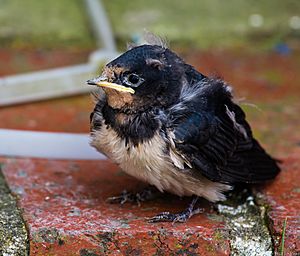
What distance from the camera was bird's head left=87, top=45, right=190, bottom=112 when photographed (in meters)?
1.91

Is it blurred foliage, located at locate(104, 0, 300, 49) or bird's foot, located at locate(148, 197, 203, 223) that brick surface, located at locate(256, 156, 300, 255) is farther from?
blurred foliage, located at locate(104, 0, 300, 49)

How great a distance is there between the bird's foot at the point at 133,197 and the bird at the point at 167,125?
85 millimetres

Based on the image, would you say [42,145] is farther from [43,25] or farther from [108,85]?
[43,25]

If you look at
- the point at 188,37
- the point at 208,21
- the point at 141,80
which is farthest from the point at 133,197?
the point at 208,21

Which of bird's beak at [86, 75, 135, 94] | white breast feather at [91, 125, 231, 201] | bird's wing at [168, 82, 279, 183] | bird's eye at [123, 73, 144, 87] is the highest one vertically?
bird's eye at [123, 73, 144, 87]

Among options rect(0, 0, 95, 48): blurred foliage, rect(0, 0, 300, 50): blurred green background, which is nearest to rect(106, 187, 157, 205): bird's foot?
rect(0, 0, 300, 50): blurred green background

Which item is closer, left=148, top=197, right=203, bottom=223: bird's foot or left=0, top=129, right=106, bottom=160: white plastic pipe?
left=148, top=197, right=203, bottom=223: bird's foot

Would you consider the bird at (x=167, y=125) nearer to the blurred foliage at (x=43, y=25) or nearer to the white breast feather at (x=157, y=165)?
the white breast feather at (x=157, y=165)

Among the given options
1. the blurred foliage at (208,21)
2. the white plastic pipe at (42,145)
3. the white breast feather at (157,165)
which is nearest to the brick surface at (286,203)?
the white breast feather at (157,165)

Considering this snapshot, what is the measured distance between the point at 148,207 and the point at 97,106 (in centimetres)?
29

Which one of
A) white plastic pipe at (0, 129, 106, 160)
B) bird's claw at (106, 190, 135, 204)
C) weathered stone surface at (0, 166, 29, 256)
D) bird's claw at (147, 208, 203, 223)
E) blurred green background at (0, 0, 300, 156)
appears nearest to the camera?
weathered stone surface at (0, 166, 29, 256)

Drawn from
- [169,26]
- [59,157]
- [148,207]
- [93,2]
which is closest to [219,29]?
[169,26]

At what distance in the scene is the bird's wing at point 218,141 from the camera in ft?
6.32

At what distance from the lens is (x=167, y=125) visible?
6.31 ft
